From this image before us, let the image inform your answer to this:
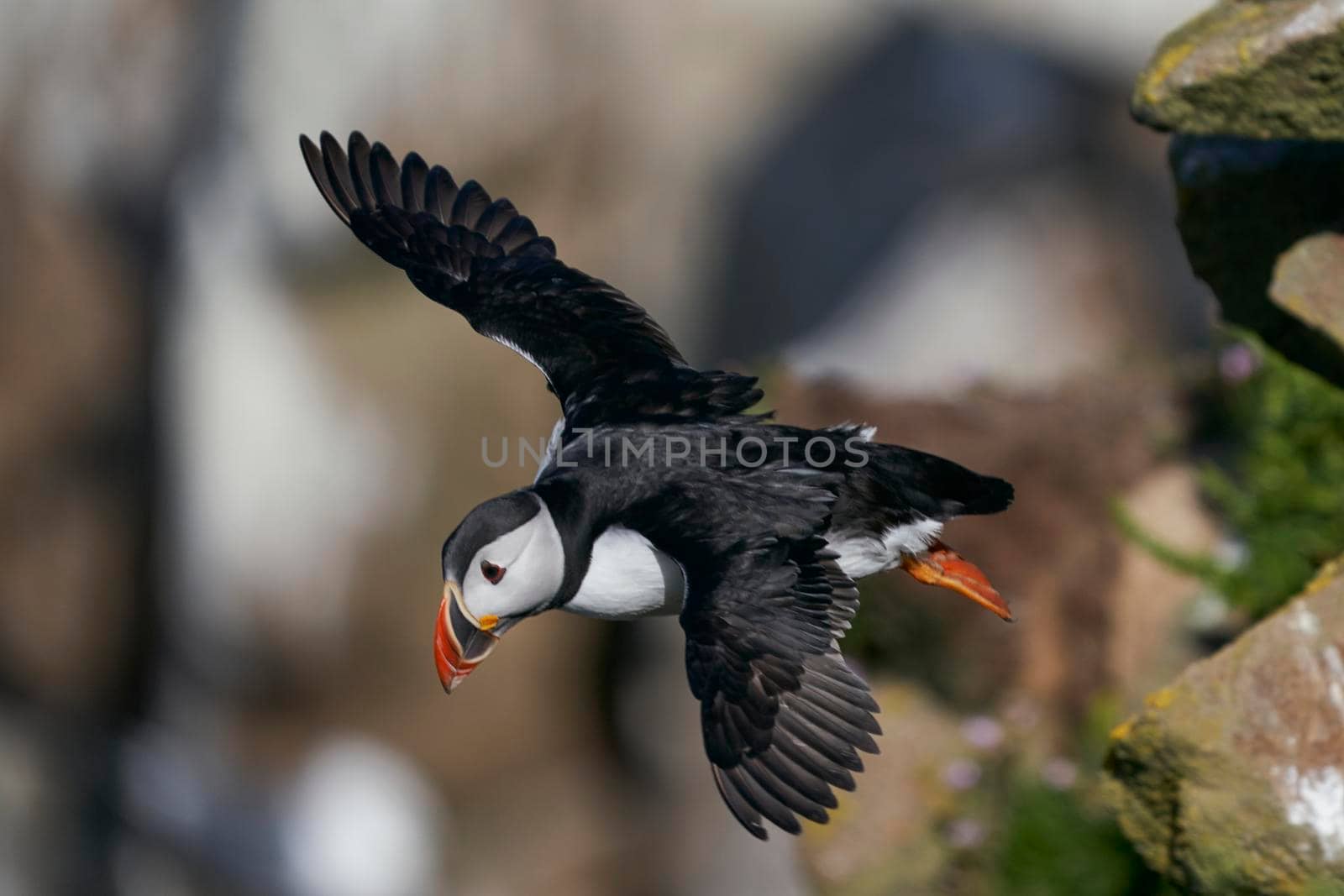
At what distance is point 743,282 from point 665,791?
2.65 m

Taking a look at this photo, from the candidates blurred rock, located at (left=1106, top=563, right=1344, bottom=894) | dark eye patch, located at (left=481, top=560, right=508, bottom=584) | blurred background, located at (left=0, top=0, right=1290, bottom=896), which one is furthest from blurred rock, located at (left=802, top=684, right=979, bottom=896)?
dark eye patch, located at (left=481, top=560, right=508, bottom=584)

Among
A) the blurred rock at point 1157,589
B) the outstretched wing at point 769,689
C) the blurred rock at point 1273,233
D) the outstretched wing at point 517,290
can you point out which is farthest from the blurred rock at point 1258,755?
the blurred rock at point 1157,589

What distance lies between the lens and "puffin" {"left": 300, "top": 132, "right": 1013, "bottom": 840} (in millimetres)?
2418

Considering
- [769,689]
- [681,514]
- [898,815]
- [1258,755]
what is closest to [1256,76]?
[1258,755]

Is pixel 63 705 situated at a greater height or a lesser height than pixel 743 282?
lesser

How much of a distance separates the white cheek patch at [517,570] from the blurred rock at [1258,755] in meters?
1.28

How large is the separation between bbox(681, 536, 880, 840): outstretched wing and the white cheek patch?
255mm

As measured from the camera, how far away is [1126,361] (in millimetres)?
6180

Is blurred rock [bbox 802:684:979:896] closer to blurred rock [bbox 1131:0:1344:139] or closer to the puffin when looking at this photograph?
the puffin

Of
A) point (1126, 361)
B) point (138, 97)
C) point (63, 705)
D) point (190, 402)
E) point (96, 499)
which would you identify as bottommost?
point (63, 705)

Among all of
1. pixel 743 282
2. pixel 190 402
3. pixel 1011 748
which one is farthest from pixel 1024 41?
pixel 190 402

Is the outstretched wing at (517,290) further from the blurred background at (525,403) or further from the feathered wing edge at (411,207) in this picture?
the blurred background at (525,403)

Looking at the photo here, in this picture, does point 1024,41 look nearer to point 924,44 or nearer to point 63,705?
point 924,44

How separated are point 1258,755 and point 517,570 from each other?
4.87 ft
